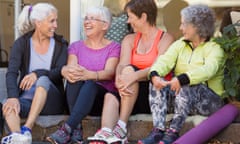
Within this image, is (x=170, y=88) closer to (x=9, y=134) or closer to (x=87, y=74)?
(x=87, y=74)

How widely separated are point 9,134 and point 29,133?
154mm

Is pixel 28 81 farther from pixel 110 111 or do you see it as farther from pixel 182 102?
pixel 182 102

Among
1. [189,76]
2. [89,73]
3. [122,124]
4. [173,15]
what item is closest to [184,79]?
[189,76]

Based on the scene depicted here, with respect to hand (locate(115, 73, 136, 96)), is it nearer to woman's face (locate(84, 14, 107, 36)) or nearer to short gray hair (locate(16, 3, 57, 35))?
woman's face (locate(84, 14, 107, 36))

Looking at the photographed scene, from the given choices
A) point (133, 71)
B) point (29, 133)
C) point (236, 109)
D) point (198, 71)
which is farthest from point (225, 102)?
point (29, 133)

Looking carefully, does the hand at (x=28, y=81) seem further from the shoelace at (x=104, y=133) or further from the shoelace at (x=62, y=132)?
the shoelace at (x=104, y=133)

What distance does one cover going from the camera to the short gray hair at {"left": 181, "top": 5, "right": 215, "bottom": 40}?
11.9 ft

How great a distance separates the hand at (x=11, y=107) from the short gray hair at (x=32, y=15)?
69 cm

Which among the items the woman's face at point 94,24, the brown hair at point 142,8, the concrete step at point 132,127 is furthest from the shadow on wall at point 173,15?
the concrete step at point 132,127

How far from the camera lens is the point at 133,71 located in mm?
3709

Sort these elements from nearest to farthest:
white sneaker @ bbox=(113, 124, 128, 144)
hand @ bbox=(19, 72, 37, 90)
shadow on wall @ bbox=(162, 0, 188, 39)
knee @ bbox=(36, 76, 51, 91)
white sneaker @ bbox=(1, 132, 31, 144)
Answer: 1. white sneaker @ bbox=(1, 132, 31, 144)
2. white sneaker @ bbox=(113, 124, 128, 144)
3. knee @ bbox=(36, 76, 51, 91)
4. hand @ bbox=(19, 72, 37, 90)
5. shadow on wall @ bbox=(162, 0, 188, 39)

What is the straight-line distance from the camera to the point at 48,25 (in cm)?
395

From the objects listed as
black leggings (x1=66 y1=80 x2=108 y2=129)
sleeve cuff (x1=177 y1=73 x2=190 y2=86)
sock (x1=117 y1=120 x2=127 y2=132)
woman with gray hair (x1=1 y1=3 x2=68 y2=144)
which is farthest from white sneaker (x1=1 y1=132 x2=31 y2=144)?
sleeve cuff (x1=177 y1=73 x2=190 y2=86)

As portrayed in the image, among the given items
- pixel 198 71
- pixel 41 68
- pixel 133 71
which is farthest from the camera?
Result: pixel 41 68
